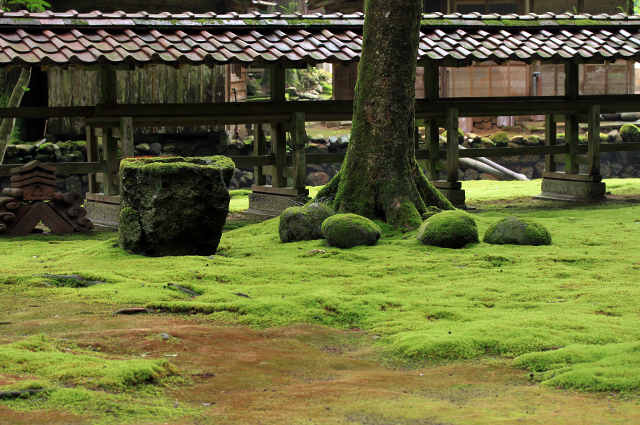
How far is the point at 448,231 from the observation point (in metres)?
8.24

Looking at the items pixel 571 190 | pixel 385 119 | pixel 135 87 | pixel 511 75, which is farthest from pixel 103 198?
pixel 511 75

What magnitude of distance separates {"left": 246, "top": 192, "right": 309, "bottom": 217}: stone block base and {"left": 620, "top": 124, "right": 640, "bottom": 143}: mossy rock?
1435 cm

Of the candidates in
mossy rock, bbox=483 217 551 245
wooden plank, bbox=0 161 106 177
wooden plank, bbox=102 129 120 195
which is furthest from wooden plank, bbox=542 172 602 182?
wooden plank, bbox=0 161 106 177

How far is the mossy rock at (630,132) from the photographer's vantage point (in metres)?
22.8

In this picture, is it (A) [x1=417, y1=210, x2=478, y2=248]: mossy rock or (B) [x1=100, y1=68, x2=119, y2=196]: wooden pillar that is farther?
(B) [x1=100, y1=68, x2=119, y2=196]: wooden pillar

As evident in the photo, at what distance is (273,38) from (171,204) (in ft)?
16.4

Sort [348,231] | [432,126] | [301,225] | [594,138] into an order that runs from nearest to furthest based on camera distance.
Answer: [348,231], [301,225], [432,126], [594,138]

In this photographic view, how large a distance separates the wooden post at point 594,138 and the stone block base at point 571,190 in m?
0.28

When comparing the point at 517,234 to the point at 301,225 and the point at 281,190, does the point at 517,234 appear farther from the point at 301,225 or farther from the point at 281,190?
the point at 281,190

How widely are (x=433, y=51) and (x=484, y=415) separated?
9501mm

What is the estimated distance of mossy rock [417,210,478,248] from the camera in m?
8.25

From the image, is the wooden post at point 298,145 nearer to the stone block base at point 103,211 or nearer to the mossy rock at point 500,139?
the stone block base at point 103,211

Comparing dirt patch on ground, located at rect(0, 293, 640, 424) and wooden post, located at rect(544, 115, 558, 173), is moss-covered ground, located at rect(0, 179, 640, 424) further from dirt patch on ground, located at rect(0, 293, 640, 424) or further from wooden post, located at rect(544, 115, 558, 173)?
wooden post, located at rect(544, 115, 558, 173)

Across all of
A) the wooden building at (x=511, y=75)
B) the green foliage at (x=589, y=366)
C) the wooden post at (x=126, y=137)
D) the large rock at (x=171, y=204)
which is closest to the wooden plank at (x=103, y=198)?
the wooden post at (x=126, y=137)
